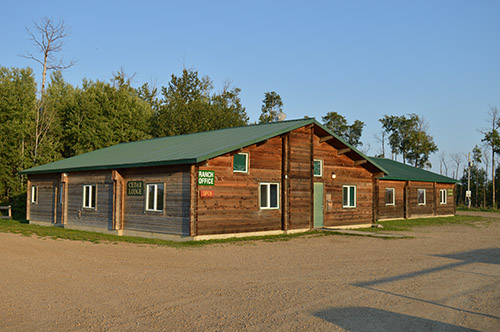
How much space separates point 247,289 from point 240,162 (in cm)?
1013

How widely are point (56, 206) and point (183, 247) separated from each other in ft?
39.9

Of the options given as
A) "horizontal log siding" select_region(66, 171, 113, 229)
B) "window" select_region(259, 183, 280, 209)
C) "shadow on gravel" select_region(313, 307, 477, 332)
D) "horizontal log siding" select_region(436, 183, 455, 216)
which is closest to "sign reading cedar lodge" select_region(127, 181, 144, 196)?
"horizontal log siding" select_region(66, 171, 113, 229)

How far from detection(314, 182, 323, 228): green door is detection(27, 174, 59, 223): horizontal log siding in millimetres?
13310

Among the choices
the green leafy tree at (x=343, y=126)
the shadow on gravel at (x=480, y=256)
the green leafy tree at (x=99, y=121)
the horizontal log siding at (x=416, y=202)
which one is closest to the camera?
the shadow on gravel at (x=480, y=256)

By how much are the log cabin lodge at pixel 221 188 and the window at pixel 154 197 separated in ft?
0.13

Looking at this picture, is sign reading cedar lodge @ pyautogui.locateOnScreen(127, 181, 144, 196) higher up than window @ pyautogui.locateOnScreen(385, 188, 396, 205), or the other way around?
sign reading cedar lodge @ pyautogui.locateOnScreen(127, 181, 144, 196)

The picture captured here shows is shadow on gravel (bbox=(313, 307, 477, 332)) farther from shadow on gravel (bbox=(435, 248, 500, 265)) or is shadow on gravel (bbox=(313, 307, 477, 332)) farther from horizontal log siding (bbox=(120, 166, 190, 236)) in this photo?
horizontal log siding (bbox=(120, 166, 190, 236))

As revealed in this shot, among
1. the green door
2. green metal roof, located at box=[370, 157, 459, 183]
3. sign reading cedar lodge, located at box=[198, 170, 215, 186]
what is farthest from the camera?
green metal roof, located at box=[370, 157, 459, 183]

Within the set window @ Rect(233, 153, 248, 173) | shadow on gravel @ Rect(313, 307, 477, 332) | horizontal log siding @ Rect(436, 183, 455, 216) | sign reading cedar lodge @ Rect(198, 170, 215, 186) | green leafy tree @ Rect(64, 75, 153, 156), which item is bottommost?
shadow on gravel @ Rect(313, 307, 477, 332)

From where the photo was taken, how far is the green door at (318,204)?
71.8 ft

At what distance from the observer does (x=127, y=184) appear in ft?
64.1

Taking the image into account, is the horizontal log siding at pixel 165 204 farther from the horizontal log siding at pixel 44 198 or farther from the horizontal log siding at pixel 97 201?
the horizontal log siding at pixel 44 198

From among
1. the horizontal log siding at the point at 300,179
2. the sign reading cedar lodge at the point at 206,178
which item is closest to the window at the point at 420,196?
the horizontal log siding at the point at 300,179

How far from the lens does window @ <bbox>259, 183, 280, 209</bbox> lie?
19359 millimetres
